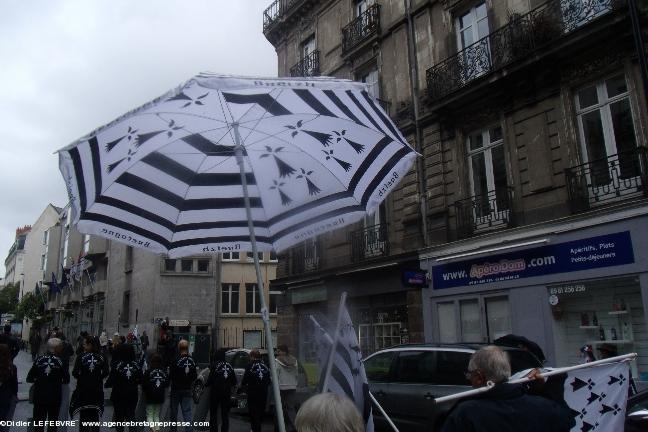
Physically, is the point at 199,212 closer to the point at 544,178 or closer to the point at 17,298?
the point at 544,178

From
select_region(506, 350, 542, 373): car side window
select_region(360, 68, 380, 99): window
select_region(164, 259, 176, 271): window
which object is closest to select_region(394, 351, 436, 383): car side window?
select_region(506, 350, 542, 373): car side window

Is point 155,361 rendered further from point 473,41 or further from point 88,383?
point 473,41

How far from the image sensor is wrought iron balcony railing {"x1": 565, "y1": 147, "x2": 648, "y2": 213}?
11523 millimetres

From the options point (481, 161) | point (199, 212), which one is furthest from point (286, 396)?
point (481, 161)

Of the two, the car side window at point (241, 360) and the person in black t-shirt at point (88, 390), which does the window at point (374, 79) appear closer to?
the car side window at point (241, 360)

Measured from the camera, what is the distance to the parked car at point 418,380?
8555 mm

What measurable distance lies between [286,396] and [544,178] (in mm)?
7793

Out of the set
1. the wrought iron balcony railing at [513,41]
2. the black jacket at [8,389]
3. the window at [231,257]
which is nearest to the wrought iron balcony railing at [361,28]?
the wrought iron balcony railing at [513,41]

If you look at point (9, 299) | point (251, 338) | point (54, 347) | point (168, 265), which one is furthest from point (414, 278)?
point (9, 299)

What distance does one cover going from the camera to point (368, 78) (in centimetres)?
1994

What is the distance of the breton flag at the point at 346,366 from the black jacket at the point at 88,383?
6.19 metres

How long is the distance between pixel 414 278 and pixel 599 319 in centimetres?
469

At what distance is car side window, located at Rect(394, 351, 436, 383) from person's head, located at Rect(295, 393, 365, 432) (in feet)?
22.8

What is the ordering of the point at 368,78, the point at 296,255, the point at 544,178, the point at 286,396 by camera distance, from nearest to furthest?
1. the point at 286,396
2. the point at 544,178
3. the point at 368,78
4. the point at 296,255
